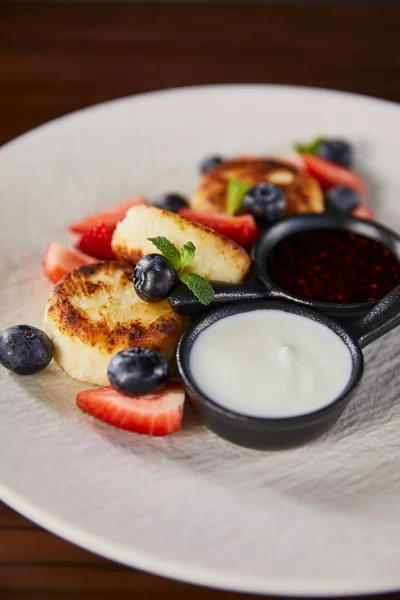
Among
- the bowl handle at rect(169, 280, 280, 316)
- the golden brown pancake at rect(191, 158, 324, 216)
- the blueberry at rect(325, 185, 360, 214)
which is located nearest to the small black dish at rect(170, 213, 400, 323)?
the bowl handle at rect(169, 280, 280, 316)

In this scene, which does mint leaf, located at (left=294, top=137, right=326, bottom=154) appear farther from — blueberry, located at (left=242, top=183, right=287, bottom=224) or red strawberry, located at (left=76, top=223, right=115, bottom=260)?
red strawberry, located at (left=76, top=223, right=115, bottom=260)

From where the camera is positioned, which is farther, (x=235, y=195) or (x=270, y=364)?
(x=235, y=195)

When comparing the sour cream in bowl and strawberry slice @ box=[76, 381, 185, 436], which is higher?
the sour cream in bowl

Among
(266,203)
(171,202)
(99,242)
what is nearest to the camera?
(99,242)

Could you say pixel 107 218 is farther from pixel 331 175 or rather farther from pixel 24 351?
pixel 331 175

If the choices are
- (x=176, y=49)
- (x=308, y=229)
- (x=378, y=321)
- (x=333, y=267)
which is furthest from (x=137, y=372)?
(x=176, y=49)

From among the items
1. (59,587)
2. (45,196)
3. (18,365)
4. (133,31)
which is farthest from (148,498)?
(133,31)
